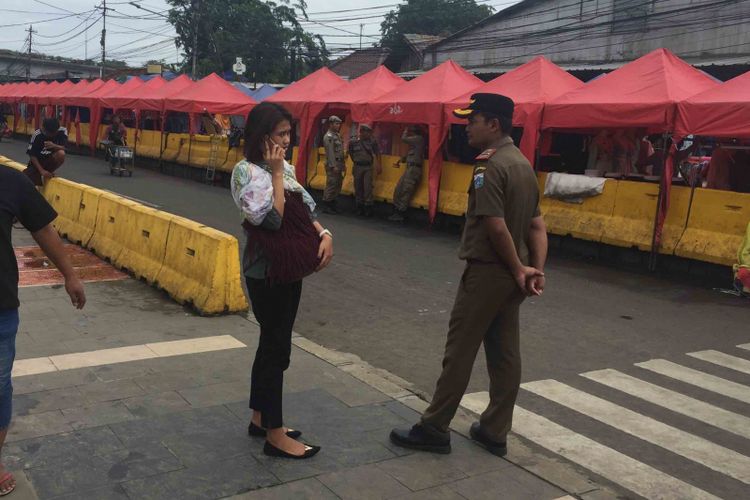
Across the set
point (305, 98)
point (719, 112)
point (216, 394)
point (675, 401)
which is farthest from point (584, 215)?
point (305, 98)

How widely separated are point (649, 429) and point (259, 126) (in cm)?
325

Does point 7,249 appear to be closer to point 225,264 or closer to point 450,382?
point 450,382

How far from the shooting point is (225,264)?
270 inches

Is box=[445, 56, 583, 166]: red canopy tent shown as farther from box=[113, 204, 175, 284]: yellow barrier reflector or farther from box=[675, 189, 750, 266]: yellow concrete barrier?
box=[113, 204, 175, 284]: yellow barrier reflector

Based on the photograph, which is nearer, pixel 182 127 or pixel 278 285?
pixel 278 285

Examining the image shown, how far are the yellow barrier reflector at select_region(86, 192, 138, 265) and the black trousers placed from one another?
5540mm

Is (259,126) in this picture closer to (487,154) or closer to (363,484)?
(487,154)

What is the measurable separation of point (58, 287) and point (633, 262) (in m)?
8.19

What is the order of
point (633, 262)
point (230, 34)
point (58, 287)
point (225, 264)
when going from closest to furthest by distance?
1. point (225, 264)
2. point (58, 287)
3. point (633, 262)
4. point (230, 34)

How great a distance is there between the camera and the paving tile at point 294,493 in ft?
11.0

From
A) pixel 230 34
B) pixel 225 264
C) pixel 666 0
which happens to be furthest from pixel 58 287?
pixel 230 34

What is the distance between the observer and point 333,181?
16.3 m

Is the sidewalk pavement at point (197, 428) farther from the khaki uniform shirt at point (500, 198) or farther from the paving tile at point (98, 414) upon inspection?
the khaki uniform shirt at point (500, 198)

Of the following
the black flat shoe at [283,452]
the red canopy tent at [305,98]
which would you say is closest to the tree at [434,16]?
the red canopy tent at [305,98]
